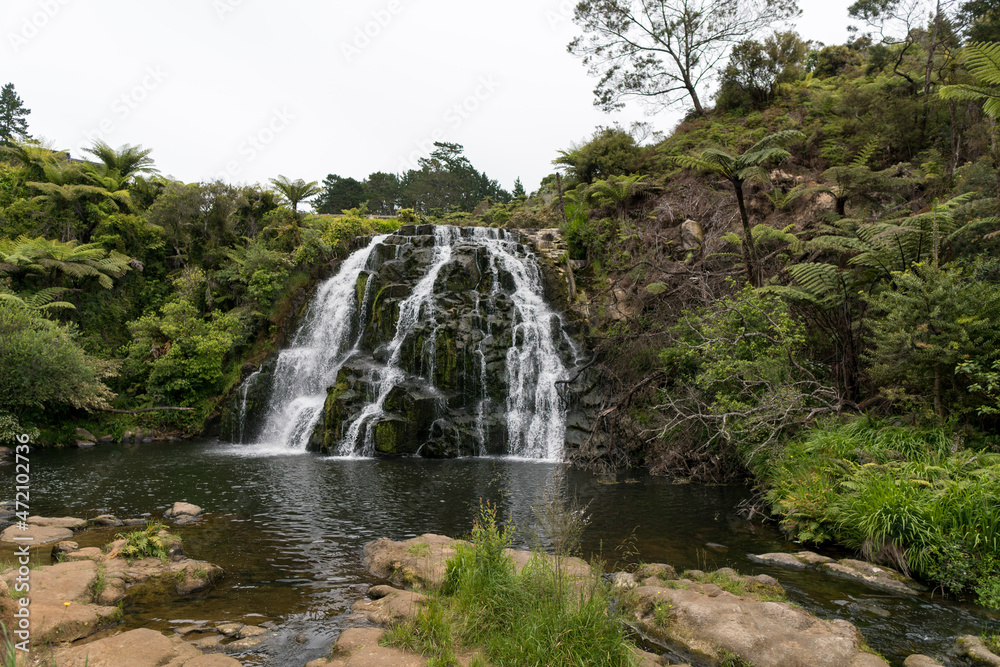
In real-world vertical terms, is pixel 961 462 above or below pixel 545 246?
below

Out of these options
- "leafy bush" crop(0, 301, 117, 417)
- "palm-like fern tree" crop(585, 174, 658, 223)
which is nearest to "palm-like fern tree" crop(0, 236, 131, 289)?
"leafy bush" crop(0, 301, 117, 417)

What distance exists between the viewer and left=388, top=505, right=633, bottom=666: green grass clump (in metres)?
3.53

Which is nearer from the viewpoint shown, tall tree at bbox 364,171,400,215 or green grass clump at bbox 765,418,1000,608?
green grass clump at bbox 765,418,1000,608

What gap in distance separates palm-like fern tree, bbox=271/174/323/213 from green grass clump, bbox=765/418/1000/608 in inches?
878

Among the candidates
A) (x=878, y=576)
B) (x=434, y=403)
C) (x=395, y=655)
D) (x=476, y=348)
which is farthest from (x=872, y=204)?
(x=395, y=655)

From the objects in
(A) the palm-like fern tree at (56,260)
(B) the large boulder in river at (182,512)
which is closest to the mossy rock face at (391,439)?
(B) the large boulder in river at (182,512)

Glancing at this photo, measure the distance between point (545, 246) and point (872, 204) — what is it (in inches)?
483

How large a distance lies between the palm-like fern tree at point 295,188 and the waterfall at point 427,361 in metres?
5.07

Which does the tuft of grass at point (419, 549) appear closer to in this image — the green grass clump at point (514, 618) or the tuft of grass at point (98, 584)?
the green grass clump at point (514, 618)

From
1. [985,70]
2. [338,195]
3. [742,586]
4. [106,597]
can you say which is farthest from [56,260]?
[338,195]

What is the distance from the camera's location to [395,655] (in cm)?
382

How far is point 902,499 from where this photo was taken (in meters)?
5.96

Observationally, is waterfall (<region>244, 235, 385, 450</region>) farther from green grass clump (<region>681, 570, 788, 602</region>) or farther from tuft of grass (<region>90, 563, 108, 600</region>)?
green grass clump (<region>681, 570, 788, 602</region>)

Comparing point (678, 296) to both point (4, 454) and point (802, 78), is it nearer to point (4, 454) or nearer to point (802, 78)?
point (802, 78)
